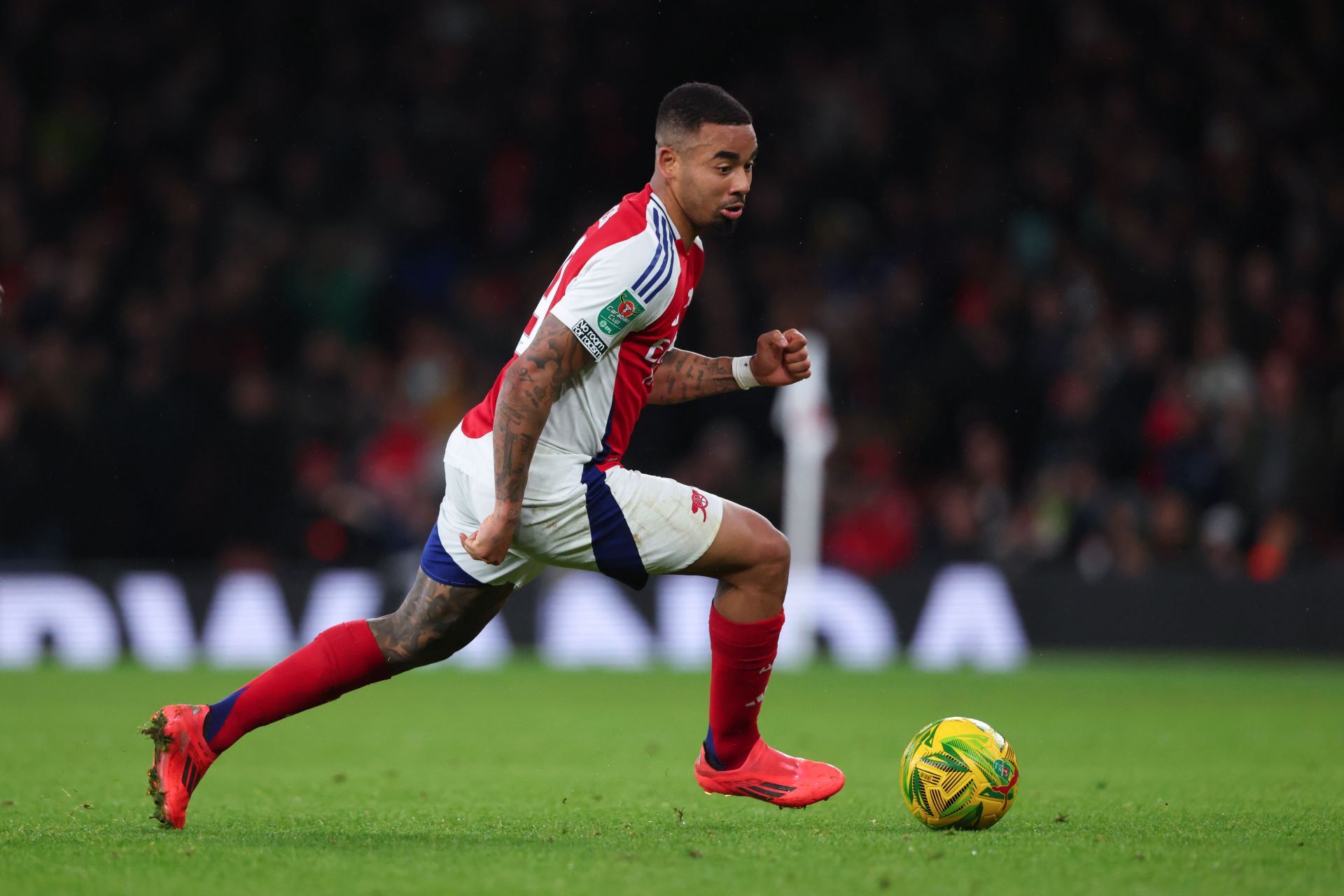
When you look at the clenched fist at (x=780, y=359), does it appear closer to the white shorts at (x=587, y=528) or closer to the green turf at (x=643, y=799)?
the white shorts at (x=587, y=528)

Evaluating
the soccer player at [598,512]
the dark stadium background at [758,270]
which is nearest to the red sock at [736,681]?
the soccer player at [598,512]

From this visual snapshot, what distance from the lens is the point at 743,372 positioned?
561 centimetres

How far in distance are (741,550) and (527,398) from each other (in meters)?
0.88

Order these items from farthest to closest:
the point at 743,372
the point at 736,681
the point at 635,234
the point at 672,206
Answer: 1. the point at 743,372
2. the point at 736,681
3. the point at 672,206
4. the point at 635,234

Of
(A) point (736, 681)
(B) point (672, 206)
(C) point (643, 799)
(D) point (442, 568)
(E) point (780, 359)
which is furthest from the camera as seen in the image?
(C) point (643, 799)

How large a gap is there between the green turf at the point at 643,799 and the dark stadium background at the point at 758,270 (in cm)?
252

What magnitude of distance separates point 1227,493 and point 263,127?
9.76 meters

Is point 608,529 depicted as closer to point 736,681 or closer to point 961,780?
point 736,681

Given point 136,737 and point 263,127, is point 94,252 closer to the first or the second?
point 263,127

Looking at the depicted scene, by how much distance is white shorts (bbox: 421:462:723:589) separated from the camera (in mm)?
5023

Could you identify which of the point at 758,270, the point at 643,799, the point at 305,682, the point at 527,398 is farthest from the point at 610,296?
the point at 758,270

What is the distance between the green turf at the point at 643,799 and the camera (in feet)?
14.0

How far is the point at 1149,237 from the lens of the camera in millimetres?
15109

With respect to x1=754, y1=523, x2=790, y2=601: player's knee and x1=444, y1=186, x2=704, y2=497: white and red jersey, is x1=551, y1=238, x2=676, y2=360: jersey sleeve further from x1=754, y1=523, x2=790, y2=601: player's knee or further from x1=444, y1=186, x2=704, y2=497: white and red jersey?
x1=754, y1=523, x2=790, y2=601: player's knee
